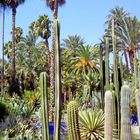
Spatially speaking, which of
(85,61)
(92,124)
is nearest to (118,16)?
(85,61)

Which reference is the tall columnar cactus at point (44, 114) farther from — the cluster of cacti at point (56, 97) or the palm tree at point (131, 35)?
the palm tree at point (131, 35)

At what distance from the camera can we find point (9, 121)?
2180cm

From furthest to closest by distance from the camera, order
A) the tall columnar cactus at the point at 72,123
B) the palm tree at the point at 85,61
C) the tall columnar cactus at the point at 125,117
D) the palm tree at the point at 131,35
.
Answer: the palm tree at the point at 85,61, the palm tree at the point at 131,35, the tall columnar cactus at the point at 72,123, the tall columnar cactus at the point at 125,117

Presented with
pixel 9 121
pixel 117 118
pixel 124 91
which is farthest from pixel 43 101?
pixel 9 121

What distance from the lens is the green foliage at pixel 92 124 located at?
12.9 metres

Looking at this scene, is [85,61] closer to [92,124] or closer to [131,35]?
[131,35]

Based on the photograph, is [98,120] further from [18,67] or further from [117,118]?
[18,67]

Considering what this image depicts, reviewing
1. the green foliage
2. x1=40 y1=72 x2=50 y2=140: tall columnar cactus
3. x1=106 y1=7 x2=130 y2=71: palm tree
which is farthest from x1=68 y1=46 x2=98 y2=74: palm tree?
x1=40 y1=72 x2=50 y2=140: tall columnar cactus

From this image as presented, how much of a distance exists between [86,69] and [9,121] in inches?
881

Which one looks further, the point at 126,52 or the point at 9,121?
the point at 126,52

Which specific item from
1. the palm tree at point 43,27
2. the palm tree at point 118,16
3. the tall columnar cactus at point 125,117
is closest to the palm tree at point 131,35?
the palm tree at point 118,16

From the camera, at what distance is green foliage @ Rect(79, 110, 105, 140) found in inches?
509

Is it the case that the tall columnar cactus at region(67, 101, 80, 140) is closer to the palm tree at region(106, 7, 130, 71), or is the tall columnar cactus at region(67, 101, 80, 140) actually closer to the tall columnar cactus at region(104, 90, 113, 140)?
the tall columnar cactus at region(104, 90, 113, 140)

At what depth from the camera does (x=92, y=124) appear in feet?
42.9
